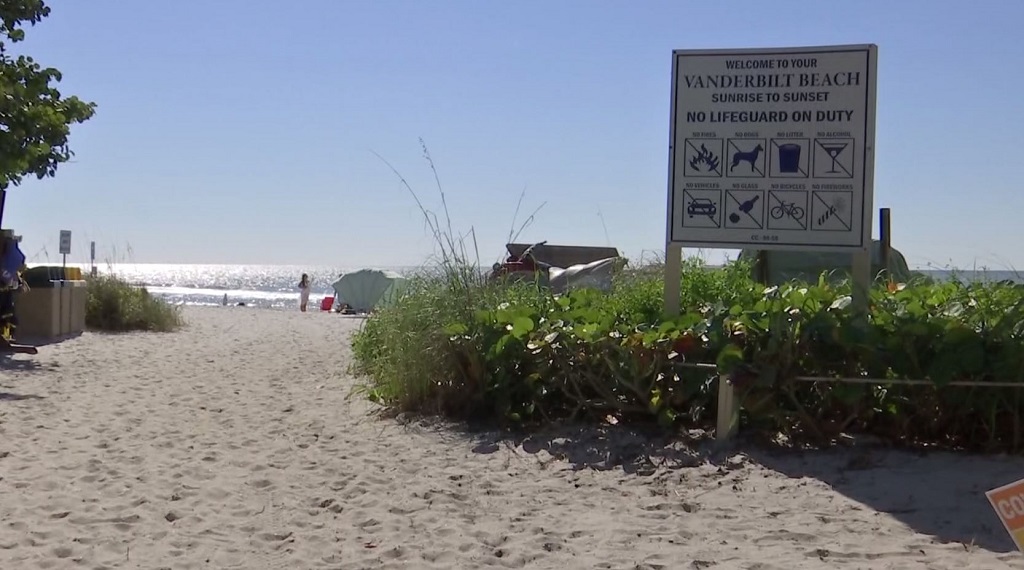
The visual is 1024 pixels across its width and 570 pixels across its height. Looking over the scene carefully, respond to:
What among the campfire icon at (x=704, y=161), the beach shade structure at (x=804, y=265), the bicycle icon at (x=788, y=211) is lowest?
the beach shade structure at (x=804, y=265)

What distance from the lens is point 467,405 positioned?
26.2 feet

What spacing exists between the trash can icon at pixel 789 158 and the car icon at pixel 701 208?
548 millimetres

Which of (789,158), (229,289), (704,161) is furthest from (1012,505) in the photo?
(229,289)

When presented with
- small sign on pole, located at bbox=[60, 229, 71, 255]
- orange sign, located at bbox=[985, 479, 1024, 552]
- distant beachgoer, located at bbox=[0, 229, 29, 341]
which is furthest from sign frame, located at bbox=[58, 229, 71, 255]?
orange sign, located at bbox=[985, 479, 1024, 552]

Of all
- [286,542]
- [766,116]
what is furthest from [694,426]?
[286,542]

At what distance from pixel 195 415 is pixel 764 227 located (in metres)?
4.85

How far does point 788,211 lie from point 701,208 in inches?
24.6

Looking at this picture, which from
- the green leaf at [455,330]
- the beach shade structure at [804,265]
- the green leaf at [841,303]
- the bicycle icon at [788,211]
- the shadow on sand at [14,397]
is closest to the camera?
the green leaf at [841,303]

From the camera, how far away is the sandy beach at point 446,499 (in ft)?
15.5

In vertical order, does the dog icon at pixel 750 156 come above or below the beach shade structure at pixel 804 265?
above

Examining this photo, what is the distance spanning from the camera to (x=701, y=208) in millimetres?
7617

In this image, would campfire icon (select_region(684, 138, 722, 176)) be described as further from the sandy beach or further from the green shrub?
the green shrub

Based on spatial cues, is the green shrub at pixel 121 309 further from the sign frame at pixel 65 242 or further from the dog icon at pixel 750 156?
the dog icon at pixel 750 156

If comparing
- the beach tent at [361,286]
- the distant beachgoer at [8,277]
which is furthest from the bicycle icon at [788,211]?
the beach tent at [361,286]
